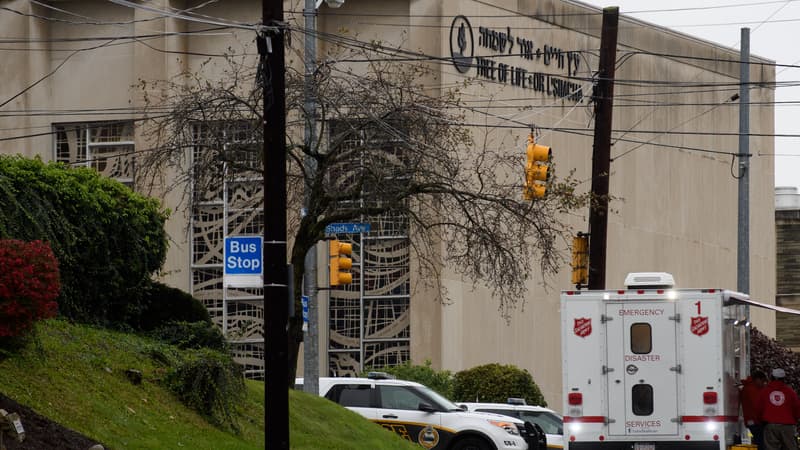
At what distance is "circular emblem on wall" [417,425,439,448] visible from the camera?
24.3 metres

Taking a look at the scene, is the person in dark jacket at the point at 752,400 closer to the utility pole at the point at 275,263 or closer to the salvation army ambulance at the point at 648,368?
the salvation army ambulance at the point at 648,368

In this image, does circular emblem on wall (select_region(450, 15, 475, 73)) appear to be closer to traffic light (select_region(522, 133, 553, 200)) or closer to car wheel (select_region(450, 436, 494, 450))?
traffic light (select_region(522, 133, 553, 200))

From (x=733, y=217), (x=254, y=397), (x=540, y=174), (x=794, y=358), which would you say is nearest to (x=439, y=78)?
(x=794, y=358)

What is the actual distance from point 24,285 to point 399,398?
10.2 m

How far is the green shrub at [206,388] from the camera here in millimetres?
19422

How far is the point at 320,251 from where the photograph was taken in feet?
126

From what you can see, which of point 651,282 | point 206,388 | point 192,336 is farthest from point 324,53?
point 206,388

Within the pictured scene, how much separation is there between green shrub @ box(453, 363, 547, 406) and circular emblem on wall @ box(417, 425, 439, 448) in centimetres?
1068

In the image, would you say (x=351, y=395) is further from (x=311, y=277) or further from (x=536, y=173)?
(x=536, y=173)

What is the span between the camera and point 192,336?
2219 centimetres

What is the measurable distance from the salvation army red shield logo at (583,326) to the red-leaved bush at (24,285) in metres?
7.29

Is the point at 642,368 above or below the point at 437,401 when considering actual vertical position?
above

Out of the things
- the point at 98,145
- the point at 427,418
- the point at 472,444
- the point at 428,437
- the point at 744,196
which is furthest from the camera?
the point at 98,145

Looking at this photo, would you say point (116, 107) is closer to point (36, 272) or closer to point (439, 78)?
point (439, 78)
